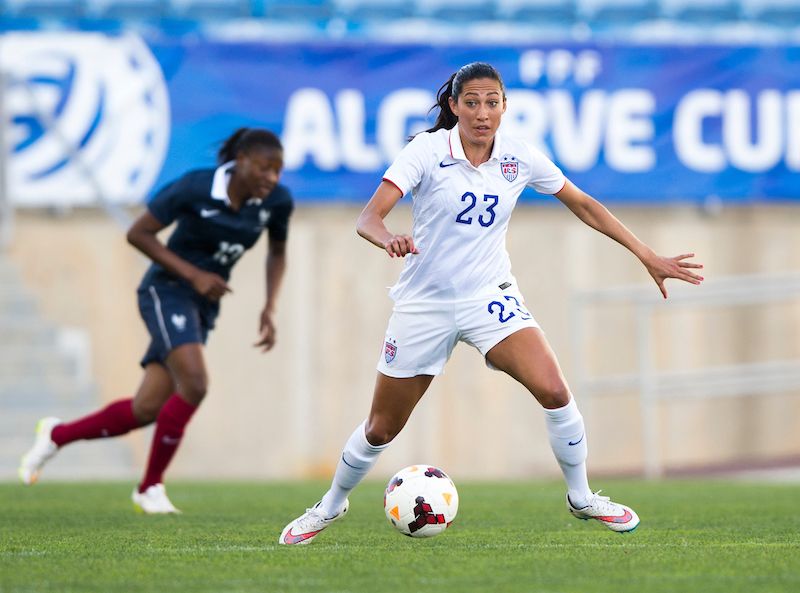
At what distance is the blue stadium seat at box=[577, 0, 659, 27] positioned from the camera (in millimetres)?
16016

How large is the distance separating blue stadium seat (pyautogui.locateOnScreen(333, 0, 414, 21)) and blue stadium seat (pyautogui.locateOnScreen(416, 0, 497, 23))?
1.05ft

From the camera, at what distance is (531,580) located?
14.4 ft

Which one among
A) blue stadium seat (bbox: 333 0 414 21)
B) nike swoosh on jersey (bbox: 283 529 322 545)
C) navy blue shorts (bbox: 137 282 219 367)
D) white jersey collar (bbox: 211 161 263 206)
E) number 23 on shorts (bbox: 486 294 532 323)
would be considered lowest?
nike swoosh on jersey (bbox: 283 529 322 545)

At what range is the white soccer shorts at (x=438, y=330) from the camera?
5.52 meters

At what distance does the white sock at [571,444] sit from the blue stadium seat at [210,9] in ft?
34.4

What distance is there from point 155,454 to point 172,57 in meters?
7.47

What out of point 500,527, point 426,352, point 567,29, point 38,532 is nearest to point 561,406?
point 426,352

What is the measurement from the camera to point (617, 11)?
16047 millimetres

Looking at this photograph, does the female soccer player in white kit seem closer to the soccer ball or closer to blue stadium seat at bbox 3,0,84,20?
the soccer ball

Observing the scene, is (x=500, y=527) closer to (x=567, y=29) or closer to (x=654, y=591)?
(x=654, y=591)

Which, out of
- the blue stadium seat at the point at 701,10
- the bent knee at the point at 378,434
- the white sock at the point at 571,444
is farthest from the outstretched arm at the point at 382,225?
the blue stadium seat at the point at 701,10

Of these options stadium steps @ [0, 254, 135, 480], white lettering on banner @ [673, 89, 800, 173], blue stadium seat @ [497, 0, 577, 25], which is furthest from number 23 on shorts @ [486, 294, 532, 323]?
blue stadium seat @ [497, 0, 577, 25]

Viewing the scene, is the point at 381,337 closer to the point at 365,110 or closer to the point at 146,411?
the point at 365,110

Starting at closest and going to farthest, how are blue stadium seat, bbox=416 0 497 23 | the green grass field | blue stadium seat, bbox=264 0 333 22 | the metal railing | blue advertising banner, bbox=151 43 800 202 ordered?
1. the green grass field
2. the metal railing
3. blue advertising banner, bbox=151 43 800 202
4. blue stadium seat, bbox=264 0 333 22
5. blue stadium seat, bbox=416 0 497 23
